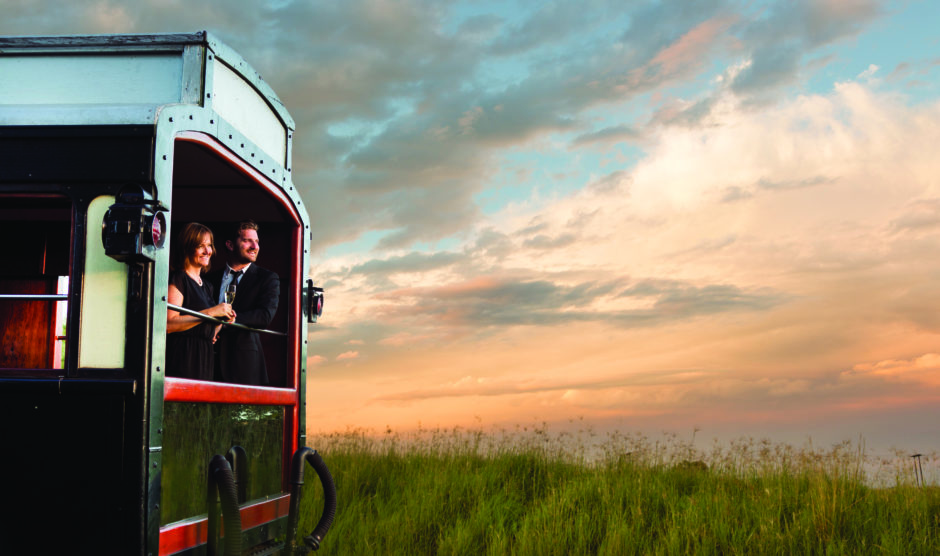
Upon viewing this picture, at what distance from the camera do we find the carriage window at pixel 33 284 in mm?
6664

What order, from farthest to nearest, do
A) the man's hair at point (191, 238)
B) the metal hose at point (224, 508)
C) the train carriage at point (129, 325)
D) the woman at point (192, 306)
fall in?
the man's hair at point (191, 238) → the woman at point (192, 306) → the metal hose at point (224, 508) → the train carriage at point (129, 325)

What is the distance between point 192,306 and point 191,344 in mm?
245

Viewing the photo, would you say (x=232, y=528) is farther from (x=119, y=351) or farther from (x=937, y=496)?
(x=937, y=496)

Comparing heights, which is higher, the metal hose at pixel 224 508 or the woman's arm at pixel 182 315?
the woman's arm at pixel 182 315

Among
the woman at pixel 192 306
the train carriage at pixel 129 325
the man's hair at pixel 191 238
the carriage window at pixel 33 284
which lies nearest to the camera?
the train carriage at pixel 129 325

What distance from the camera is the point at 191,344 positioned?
16.3 ft

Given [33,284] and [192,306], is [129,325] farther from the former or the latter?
[33,284]

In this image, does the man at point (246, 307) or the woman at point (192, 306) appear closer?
the woman at point (192, 306)

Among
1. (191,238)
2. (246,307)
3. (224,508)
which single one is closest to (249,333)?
(246,307)

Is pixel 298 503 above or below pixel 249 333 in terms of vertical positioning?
below

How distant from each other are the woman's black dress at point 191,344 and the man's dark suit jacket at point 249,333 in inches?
14.2

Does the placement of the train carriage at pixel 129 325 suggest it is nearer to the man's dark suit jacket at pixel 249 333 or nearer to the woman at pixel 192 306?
the man's dark suit jacket at pixel 249 333

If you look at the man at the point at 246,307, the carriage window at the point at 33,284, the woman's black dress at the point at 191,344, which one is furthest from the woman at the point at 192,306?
the carriage window at the point at 33,284

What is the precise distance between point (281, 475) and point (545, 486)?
13.3 ft
